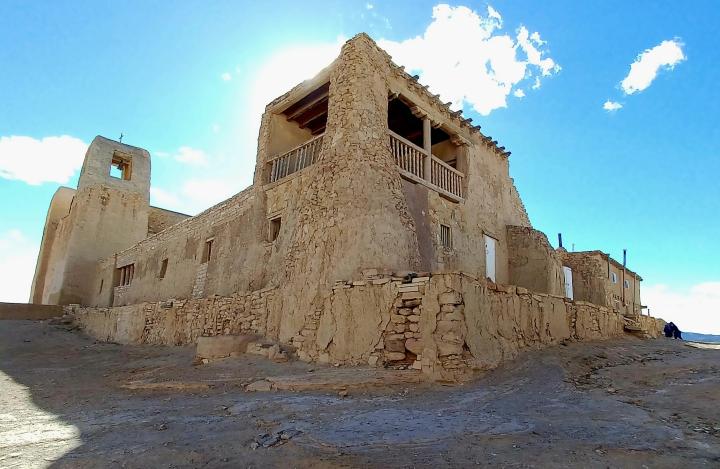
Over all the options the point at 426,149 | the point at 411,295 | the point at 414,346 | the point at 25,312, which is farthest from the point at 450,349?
the point at 25,312

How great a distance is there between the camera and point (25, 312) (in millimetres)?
20469

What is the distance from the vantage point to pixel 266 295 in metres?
10.5

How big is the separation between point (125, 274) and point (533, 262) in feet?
58.3

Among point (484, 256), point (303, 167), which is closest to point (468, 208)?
point (484, 256)

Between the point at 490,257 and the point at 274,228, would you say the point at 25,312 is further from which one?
the point at 490,257

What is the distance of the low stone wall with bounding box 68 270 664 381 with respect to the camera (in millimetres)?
7477

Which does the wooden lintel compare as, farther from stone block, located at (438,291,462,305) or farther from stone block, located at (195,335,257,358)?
stone block, located at (438,291,462,305)

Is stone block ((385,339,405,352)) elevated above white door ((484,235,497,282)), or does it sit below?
below

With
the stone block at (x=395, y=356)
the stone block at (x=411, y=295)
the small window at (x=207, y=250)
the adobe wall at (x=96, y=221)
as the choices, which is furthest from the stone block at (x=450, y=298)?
the adobe wall at (x=96, y=221)

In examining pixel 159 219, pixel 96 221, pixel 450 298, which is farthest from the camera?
pixel 159 219

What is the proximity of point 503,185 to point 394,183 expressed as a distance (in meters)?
6.44

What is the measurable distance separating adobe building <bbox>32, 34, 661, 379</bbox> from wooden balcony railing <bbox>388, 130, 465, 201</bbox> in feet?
0.17

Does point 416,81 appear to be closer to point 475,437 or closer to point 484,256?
point 484,256

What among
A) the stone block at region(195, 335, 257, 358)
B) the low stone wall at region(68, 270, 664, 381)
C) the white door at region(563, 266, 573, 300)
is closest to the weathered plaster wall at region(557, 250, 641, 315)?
the white door at region(563, 266, 573, 300)
